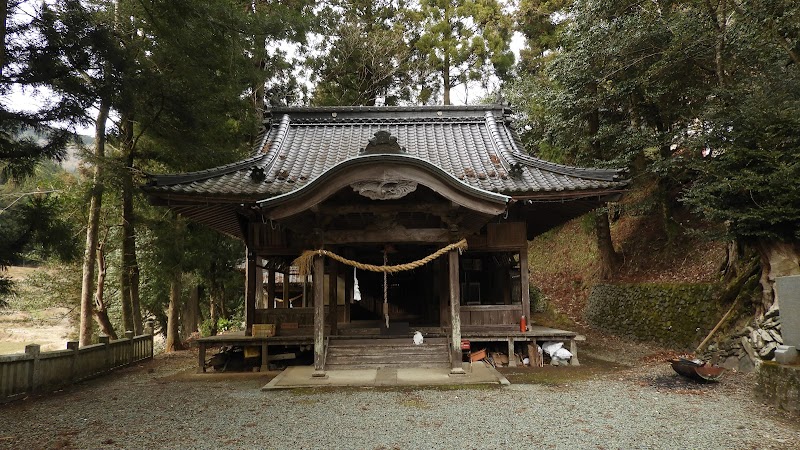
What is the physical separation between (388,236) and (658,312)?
8115 millimetres

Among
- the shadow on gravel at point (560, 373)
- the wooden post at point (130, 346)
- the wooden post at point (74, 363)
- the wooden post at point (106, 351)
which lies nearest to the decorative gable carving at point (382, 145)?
the shadow on gravel at point (560, 373)

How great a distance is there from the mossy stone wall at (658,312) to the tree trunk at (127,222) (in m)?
13.8

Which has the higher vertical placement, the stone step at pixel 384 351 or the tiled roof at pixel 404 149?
the tiled roof at pixel 404 149

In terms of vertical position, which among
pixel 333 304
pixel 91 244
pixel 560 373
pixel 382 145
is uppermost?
pixel 382 145


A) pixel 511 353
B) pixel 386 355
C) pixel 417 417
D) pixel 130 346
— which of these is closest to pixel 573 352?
pixel 511 353

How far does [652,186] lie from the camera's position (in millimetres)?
15242

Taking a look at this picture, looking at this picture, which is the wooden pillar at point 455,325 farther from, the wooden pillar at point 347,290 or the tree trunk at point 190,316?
the tree trunk at point 190,316

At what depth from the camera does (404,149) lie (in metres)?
8.77

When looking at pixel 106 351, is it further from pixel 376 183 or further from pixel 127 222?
pixel 376 183

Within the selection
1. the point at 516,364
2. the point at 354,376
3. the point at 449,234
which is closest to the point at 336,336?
the point at 354,376

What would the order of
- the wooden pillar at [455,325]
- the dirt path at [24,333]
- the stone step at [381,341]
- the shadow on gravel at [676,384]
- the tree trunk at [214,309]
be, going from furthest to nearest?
the dirt path at [24,333] < the tree trunk at [214,309] < the stone step at [381,341] < the wooden pillar at [455,325] < the shadow on gravel at [676,384]

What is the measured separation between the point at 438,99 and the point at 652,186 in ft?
41.3

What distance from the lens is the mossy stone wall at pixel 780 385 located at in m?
5.47

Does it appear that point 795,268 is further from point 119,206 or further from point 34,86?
point 119,206
